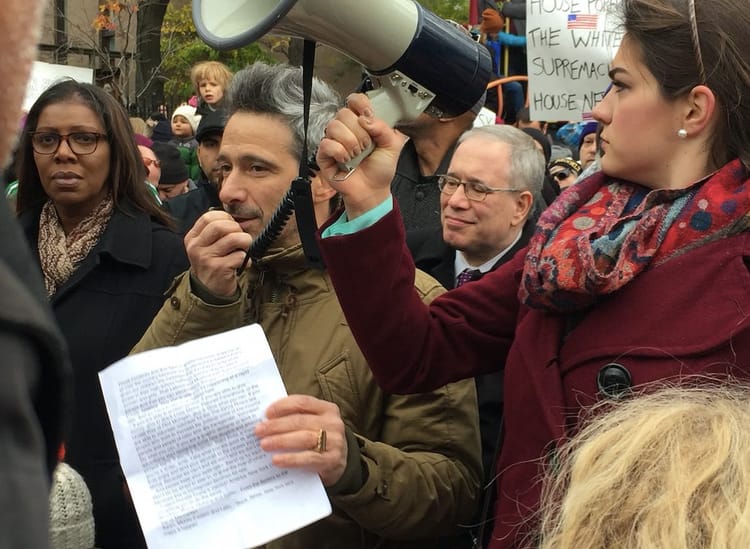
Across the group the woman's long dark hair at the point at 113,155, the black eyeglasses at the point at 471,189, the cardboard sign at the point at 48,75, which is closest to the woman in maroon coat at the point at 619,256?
the black eyeglasses at the point at 471,189

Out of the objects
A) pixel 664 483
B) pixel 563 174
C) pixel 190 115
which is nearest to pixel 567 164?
pixel 563 174

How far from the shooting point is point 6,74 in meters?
0.57

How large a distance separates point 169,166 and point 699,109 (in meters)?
4.81

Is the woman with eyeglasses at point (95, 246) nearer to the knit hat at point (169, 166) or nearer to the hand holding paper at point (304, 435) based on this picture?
the hand holding paper at point (304, 435)

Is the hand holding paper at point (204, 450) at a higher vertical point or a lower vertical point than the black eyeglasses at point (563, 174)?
higher

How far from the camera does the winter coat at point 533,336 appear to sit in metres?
1.47

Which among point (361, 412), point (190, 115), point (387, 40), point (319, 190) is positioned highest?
point (387, 40)

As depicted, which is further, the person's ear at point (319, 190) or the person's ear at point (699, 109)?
the person's ear at point (319, 190)

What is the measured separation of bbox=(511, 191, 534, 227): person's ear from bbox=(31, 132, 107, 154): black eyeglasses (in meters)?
1.37

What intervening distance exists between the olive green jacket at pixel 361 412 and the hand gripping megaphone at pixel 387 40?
478 mm

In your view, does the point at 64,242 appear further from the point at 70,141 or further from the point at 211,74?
the point at 211,74

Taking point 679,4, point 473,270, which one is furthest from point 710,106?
point 473,270

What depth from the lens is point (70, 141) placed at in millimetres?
3014

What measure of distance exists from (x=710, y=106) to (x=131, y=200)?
1.99 metres
